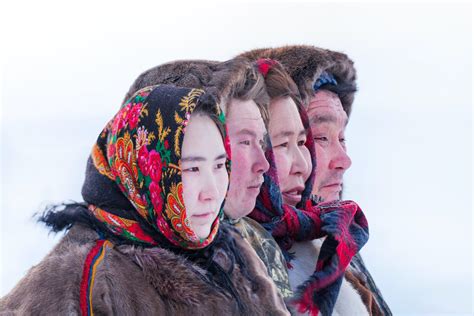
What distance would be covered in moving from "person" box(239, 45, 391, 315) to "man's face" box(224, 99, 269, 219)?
0.95 m

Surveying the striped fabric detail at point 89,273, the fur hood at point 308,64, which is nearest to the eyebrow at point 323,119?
the fur hood at point 308,64

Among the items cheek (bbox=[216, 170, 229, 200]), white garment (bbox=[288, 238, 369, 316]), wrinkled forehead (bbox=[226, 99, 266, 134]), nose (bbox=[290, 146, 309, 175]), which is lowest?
white garment (bbox=[288, 238, 369, 316])

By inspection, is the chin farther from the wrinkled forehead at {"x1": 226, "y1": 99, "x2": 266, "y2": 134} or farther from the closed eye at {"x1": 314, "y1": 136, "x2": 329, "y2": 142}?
the closed eye at {"x1": 314, "y1": 136, "x2": 329, "y2": 142}

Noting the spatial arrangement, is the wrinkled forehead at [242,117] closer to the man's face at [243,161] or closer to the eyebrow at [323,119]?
the man's face at [243,161]

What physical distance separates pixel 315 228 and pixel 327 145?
0.68 meters

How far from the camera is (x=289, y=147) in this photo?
16.0 ft

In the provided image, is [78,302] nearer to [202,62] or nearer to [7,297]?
[7,297]

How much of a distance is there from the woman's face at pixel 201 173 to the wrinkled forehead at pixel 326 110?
5.85ft

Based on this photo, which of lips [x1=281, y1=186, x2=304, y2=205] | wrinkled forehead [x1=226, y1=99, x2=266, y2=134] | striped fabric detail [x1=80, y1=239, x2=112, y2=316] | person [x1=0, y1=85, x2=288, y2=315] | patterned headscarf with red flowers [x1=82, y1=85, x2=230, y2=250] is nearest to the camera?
striped fabric detail [x1=80, y1=239, x2=112, y2=316]

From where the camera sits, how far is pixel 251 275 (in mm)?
3939

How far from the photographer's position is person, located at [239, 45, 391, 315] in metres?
5.45

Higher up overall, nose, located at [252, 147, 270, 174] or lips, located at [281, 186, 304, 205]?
nose, located at [252, 147, 270, 174]

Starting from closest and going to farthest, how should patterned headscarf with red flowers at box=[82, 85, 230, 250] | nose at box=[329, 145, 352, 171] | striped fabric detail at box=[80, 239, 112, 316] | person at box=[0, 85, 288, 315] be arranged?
1. striped fabric detail at box=[80, 239, 112, 316]
2. person at box=[0, 85, 288, 315]
3. patterned headscarf with red flowers at box=[82, 85, 230, 250]
4. nose at box=[329, 145, 352, 171]

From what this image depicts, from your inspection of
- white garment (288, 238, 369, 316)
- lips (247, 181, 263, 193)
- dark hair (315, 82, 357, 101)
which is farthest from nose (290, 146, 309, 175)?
dark hair (315, 82, 357, 101)
